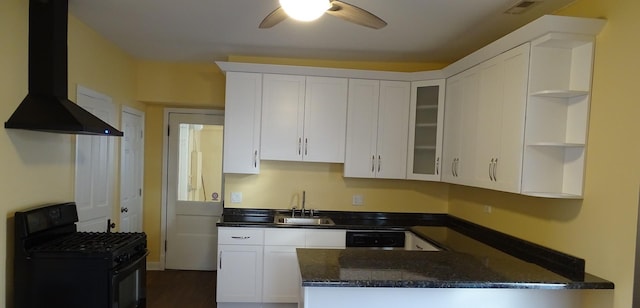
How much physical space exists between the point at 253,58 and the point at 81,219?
7.09 feet

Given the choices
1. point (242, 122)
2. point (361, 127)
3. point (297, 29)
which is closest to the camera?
point (297, 29)

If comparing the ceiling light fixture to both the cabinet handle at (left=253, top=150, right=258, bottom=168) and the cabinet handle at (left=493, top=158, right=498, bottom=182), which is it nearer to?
the cabinet handle at (left=493, top=158, right=498, bottom=182)

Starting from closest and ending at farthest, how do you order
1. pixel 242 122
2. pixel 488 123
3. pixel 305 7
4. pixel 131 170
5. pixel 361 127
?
1. pixel 305 7
2. pixel 488 123
3. pixel 242 122
4. pixel 361 127
5. pixel 131 170

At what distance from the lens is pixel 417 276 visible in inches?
71.9

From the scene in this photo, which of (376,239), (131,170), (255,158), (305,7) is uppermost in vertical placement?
(305,7)

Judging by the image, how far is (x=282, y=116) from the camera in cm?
349

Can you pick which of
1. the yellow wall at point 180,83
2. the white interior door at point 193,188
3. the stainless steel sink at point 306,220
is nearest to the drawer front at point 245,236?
the stainless steel sink at point 306,220

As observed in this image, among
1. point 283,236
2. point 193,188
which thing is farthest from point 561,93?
point 193,188

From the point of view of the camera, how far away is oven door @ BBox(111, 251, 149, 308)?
2.20m

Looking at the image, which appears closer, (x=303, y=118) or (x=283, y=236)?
(x=283, y=236)

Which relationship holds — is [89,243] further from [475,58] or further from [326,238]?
[475,58]

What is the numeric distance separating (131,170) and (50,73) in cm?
188

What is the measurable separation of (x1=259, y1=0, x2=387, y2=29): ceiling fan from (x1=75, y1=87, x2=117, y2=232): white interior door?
6.48 ft

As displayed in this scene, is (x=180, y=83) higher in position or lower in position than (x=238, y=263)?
higher
